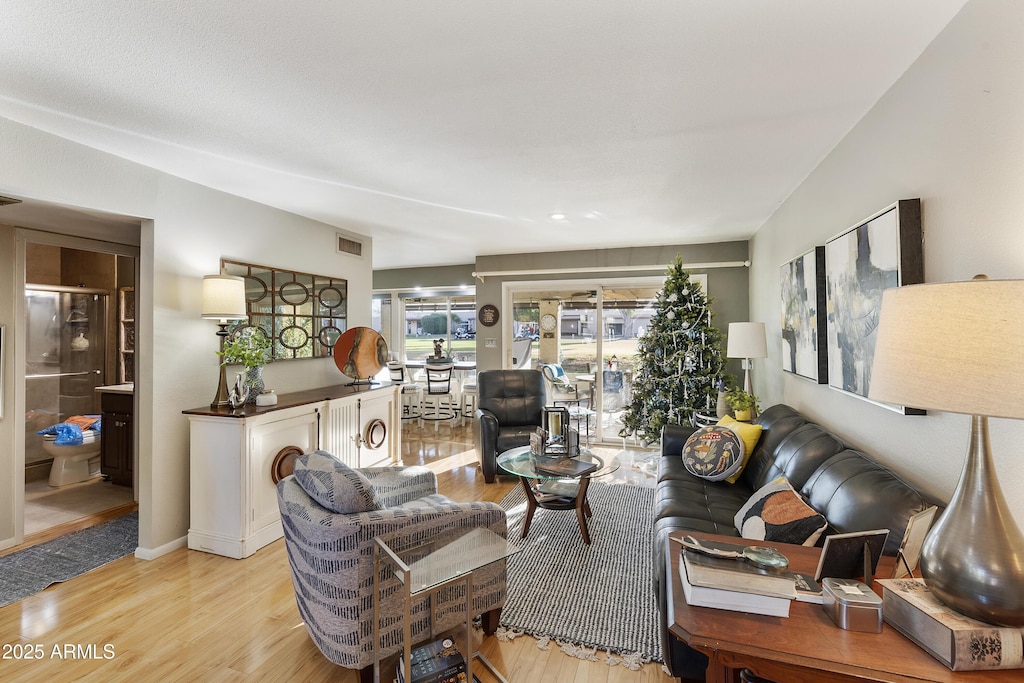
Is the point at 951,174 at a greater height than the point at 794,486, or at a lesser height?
greater

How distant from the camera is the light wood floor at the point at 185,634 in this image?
1.93 meters

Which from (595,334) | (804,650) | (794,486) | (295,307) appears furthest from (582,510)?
(595,334)

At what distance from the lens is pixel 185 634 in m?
2.17

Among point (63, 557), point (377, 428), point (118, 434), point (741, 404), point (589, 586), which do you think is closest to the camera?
point (589, 586)

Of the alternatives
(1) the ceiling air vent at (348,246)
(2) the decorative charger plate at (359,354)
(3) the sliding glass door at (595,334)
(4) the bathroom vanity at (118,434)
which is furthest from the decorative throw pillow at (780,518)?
(4) the bathroom vanity at (118,434)

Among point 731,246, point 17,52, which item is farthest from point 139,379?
point 731,246

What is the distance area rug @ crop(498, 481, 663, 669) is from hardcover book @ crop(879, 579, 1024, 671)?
1.26 metres

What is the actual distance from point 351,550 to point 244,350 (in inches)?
82.7

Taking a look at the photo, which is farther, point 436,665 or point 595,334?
point 595,334

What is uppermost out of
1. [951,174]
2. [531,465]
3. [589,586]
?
[951,174]

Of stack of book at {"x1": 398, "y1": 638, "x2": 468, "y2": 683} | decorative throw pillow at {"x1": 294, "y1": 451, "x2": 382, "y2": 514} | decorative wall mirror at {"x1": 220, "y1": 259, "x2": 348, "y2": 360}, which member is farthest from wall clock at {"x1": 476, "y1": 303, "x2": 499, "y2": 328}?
stack of book at {"x1": 398, "y1": 638, "x2": 468, "y2": 683}

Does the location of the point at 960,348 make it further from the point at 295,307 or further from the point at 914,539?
the point at 295,307

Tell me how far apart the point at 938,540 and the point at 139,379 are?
12.6 feet

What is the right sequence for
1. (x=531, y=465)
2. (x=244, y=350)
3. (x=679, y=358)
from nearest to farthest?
(x=531, y=465) < (x=244, y=350) < (x=679, y=358)
